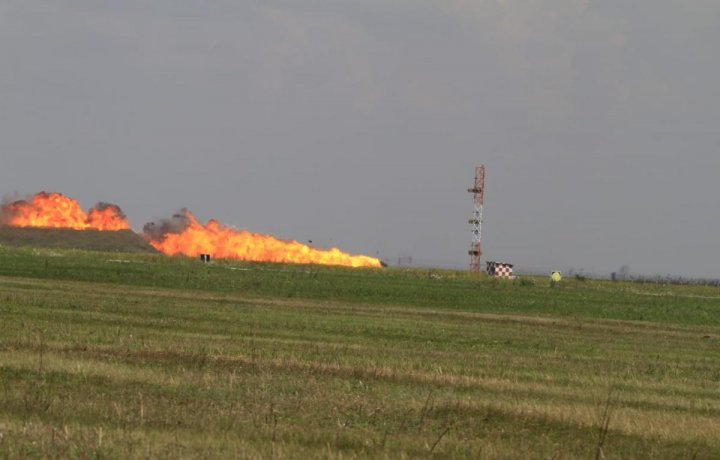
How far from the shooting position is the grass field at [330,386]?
14914mm

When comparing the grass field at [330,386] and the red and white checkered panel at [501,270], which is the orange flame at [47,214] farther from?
the grass field at [330,386]

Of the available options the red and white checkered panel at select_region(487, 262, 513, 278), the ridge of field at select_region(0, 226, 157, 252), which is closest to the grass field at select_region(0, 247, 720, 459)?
the red and white checkered panel at select_region(487, 262, 513, 278)

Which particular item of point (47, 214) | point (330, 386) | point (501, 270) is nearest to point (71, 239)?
point (47, 214)

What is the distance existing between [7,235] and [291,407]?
141 meters

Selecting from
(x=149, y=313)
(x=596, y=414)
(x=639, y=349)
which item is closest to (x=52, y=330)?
(x=149, y=313)

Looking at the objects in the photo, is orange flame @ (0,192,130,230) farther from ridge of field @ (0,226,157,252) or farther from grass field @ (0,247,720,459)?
grass field @ (0,247,720,459)

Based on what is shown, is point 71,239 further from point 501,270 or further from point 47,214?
point 501,270

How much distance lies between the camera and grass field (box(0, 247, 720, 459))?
14.9 meters

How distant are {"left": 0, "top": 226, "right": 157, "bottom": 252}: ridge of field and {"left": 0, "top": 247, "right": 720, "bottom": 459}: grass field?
108143 millimetres

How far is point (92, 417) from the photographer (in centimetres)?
1548

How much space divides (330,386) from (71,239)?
451 feet

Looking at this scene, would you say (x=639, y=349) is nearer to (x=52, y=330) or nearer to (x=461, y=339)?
(x=461, y=339)

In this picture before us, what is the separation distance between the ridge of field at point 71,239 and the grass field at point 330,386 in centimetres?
10814

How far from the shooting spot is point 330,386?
2017 centimetres
